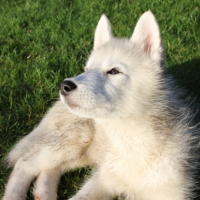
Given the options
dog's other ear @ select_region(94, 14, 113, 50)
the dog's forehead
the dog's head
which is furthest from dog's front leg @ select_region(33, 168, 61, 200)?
dog's other ear @ select_region(94, 14, 113, 50)

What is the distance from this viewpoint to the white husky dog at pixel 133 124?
111 inches

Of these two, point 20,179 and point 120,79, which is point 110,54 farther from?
point 20,179

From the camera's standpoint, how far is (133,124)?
9.50 feet

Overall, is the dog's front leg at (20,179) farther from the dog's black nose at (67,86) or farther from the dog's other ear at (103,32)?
the dog's other ear at (103,32)

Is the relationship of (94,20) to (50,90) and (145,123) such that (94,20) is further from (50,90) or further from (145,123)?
(145,123)

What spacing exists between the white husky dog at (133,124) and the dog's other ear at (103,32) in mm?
121

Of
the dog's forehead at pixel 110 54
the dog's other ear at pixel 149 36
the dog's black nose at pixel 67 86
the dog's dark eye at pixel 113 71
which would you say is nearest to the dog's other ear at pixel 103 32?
the dog's forehead at pixel 110 54

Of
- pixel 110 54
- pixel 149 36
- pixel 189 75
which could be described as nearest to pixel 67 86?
pixel 110 54

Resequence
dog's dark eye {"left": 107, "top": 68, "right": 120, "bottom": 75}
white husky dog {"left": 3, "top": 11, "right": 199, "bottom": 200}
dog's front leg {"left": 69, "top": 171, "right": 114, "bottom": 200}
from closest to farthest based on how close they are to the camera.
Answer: white husky dog {"left": 3, "top": 11, "right": 199, "bottom": 200}
dog's dark eye {"left": 107, "top": 68, "right": 120, "bottom": 75}
dog's front leg {"left": 69, "top": 171, "right": 114, "bottom": 200}

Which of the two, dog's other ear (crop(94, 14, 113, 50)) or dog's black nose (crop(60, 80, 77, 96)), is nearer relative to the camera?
dog's black nose (crop(60, 80, 77, 96))

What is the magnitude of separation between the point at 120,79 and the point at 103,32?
99cm

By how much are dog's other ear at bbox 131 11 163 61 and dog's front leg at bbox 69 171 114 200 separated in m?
1.49

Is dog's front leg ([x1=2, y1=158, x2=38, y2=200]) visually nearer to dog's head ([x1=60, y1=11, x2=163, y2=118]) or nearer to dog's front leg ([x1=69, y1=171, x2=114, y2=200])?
dog's front leg ([x1=69, y1=171, x2=114, y2=200])

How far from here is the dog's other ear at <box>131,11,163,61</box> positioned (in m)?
2.98
